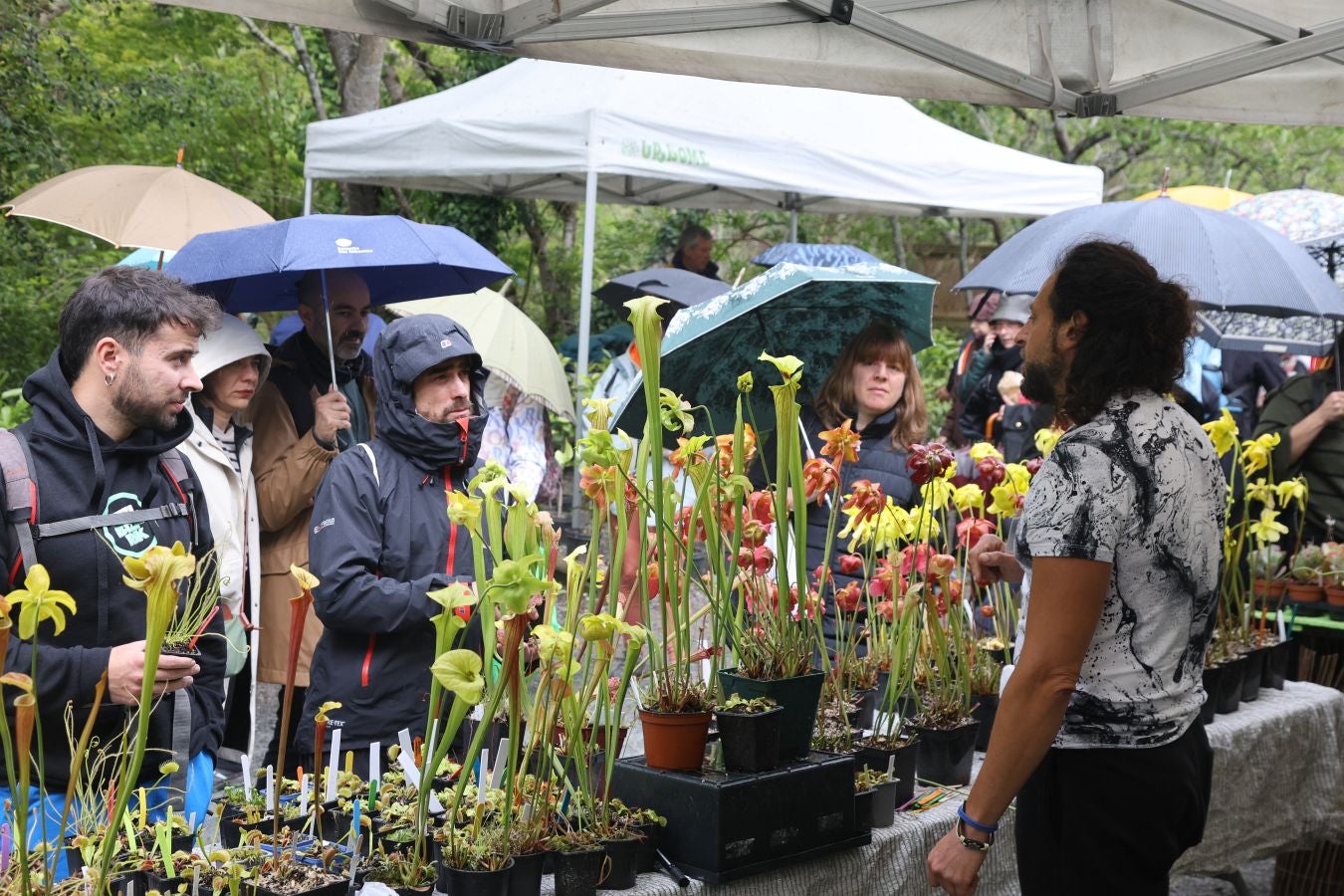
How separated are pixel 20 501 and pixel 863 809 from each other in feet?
5.63

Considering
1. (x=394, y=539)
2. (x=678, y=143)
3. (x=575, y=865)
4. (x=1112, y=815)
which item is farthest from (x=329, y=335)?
(x=678, y=143)

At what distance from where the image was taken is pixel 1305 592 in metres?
4.78

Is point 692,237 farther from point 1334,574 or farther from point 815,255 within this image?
point 1334,574

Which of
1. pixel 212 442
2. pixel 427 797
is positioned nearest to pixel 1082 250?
pixel 427 797

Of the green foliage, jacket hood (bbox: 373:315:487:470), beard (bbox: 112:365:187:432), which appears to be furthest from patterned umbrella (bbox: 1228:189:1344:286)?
the green foliage

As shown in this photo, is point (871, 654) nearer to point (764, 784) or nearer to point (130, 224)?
point (764, 784)

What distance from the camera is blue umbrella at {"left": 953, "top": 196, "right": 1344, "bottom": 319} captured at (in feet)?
14.4

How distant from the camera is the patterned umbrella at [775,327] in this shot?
126 inches

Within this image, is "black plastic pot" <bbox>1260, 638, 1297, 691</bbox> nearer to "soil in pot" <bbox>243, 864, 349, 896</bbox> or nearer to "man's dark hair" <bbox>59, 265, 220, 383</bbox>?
"soil in pot" <bbox>243, 864, 349, 896</bbox>

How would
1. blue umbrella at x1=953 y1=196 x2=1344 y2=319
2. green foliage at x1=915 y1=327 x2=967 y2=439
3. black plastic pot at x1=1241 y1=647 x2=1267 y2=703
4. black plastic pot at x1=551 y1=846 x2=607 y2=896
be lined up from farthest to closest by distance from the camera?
green foliage at x1=915 y1=327 x2=967 y2=439 < blue umbrella at x1=953 y1=196 x2=1344 y2=319 < black plastic pot at x1=1241 y1=647 x2=1267 y2=703 < black plastic pot at x1=551 y1=846 x2=607 y2=896

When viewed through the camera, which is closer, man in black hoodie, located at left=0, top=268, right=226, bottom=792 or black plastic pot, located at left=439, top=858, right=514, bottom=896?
black plastic pot, located at left=439, top=858, right=514, bottom=896

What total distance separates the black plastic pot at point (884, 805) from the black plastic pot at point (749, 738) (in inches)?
15.9

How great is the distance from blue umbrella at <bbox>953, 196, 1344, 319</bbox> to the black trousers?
7.59ft

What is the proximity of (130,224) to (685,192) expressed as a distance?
6864mm
